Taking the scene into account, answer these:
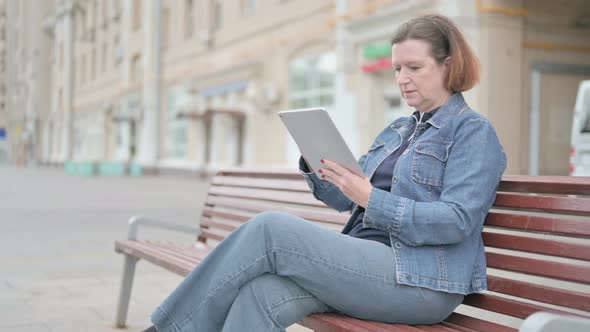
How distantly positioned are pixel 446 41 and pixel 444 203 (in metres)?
0.57

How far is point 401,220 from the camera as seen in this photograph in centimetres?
231

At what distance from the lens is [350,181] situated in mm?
2373

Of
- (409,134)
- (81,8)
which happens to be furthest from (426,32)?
(81,8)

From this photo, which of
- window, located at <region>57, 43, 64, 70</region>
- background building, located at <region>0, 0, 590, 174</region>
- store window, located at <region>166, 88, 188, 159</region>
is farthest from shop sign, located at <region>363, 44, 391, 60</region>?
window, located at <region>57, 43, 64, 70</region>

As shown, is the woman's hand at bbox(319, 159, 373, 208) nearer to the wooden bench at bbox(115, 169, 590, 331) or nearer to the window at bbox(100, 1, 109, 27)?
the wooden bench at bbox(115, 169, 590, 331)

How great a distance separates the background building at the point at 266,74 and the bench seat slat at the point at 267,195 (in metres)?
1.08

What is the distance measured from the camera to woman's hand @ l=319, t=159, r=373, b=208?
235 cm

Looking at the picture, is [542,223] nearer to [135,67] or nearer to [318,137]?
[318,137]

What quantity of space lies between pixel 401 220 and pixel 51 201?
1267cm

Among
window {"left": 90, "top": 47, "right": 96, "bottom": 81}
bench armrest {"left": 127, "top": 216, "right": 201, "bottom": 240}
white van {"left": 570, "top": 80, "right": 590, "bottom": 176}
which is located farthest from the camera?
window {"left": 90, "top": 47, "right": 96, "bottom": 81}

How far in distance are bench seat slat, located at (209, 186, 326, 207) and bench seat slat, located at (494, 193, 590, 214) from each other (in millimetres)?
1023

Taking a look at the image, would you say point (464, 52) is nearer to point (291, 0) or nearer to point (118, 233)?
point (118, 233)

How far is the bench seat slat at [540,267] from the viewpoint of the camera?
2166 mm

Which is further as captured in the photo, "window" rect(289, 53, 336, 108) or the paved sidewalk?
"window" rect(289, 53, 336, 108)
